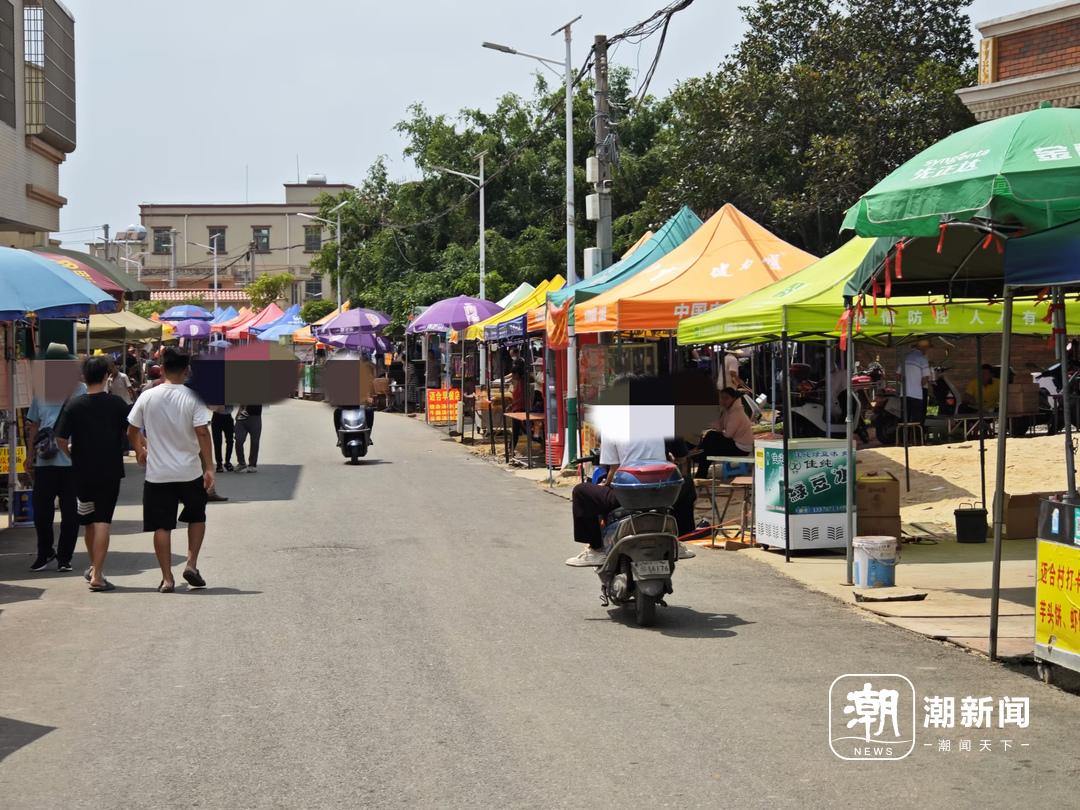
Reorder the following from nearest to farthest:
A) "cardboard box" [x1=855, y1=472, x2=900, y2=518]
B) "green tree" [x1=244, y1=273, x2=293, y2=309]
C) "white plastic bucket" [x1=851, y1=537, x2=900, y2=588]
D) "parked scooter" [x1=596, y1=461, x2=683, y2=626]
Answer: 1. "parked scooter" [x1=596, y1=461, x2=683, y2=626]
2. "white plastic bucket" [x1=851, y1=537, x2=900, y2=588]
3. "cardboard box" [x1=855, y1=472, x2=900, y2=518]
4. "green tree" [x1=244, y1=273, x2=293, y2=309]

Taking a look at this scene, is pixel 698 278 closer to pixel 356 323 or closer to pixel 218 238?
pixel 356 323

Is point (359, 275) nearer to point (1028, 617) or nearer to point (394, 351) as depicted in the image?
point (394, 351)

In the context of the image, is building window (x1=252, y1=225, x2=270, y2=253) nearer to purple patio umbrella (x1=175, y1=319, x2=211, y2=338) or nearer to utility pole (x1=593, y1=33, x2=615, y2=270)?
purple patio umbrella (x1=175, y1=319, x2=211, y2=338)

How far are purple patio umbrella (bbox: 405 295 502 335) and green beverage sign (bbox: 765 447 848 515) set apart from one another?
17778mm

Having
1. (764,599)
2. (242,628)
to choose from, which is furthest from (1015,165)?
(242,628)

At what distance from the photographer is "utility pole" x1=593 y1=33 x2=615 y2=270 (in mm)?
22562

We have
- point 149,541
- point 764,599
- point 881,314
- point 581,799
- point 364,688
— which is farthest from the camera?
point 149,541

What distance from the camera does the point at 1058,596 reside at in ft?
25.8

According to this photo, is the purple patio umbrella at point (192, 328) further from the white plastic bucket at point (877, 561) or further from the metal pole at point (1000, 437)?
the metal pole at point (1000, 437)

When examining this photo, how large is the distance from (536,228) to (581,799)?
147ft

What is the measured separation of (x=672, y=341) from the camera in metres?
21.0

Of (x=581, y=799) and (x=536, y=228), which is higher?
(x=536, y=228)

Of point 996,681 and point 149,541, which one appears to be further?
point 149,541

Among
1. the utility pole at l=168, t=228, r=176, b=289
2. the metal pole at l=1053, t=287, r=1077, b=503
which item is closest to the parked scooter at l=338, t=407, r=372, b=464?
the metal pole at l=1053, t=287, r=1077, b=503
